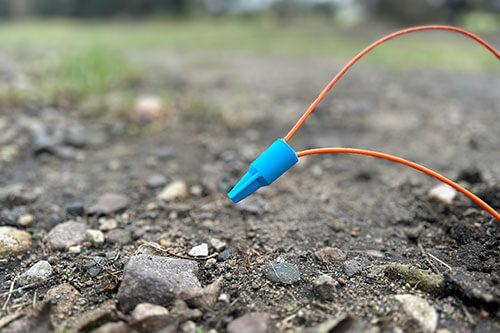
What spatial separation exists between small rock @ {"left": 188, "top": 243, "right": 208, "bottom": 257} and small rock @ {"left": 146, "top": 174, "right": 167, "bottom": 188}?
609 mm

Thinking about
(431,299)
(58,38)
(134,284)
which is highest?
(431,299)

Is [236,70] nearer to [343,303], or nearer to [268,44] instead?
[268,44]

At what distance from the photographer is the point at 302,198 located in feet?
6.49

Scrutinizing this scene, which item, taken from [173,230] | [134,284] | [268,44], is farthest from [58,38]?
[134,284]

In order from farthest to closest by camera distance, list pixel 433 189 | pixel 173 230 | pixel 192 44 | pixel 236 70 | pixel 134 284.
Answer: pixel 192 44 → pixel 236 70 → pixel 433 189 → pixel 173 230 → pixel 134 284

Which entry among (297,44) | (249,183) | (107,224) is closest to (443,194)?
(249,183)

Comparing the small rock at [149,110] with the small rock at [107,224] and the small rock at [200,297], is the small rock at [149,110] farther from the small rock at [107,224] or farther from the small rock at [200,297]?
the small rock at [200,297]

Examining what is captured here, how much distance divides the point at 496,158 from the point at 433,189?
0.69 m

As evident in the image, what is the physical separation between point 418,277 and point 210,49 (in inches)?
175

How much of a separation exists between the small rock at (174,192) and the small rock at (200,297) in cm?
73

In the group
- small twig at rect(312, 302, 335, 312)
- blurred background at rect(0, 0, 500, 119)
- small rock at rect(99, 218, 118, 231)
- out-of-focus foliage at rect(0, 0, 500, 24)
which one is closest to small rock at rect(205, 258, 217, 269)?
small twig at rect(312, 302, 335, 312)

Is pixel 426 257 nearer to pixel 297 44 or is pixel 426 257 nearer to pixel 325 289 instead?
pixel 325 289

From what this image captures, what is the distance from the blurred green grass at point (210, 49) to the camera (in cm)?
329

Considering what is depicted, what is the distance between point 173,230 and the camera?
168cm
